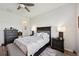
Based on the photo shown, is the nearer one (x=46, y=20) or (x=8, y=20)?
(x=8, y=20)

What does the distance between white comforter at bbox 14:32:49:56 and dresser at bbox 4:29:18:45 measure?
9 cm

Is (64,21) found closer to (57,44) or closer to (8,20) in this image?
(57,44)

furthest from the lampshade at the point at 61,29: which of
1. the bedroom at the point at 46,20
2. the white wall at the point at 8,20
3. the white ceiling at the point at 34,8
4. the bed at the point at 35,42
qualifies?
the white wall at the point at 8,20

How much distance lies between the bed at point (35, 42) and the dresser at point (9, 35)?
89mm

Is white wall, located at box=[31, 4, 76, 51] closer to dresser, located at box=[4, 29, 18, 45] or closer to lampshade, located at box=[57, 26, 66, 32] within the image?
lampshade, located at box=[57, 26, 66, 32]

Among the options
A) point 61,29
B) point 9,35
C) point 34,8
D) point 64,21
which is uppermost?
point 34,8

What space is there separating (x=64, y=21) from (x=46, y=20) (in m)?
0.35

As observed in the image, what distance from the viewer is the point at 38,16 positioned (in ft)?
5.01

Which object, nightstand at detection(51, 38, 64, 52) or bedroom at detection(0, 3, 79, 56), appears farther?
nightstand at detection(51, 38, 64, 52)

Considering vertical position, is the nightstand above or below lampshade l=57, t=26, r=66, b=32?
below

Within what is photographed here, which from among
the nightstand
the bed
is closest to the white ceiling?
the bed

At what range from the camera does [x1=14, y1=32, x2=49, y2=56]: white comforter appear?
4.32ft

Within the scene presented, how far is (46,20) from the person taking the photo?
1.50 m

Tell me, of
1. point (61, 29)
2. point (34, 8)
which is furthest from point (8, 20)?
point (61, 29)
